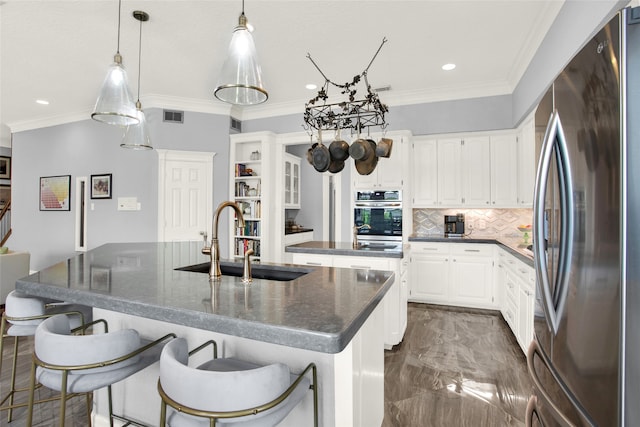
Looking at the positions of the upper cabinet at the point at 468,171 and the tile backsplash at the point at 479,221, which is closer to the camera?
the upper cabinet at the point at 468,171

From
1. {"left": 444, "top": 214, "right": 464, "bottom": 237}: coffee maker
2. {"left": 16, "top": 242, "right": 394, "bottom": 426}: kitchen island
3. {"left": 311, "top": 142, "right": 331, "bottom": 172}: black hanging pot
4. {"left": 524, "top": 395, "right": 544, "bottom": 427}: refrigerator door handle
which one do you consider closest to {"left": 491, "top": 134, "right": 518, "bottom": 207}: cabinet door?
{"left": 444, "top": 214, "right": 464, "bottom": 237}: coffee maker

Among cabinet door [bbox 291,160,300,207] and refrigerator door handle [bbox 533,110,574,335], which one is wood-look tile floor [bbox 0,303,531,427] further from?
cabinet door [bbox 291,160,300,207]

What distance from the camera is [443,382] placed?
2.45 m

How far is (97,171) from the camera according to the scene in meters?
5.43

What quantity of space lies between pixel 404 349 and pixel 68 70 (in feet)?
16.4

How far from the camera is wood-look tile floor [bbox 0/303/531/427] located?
2.03 metres

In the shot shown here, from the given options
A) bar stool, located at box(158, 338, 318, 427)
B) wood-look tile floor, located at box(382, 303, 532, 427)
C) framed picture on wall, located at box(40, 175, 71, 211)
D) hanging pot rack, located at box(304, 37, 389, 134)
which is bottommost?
wood-look tile floor, located at box(382, 303, 532, 427)

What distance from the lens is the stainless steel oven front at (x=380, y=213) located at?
15.0 ft

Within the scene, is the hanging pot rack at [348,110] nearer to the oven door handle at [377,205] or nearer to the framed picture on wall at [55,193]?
the oven door handle at [377,205]

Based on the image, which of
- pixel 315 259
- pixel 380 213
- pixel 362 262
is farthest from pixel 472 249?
pixel 315 259

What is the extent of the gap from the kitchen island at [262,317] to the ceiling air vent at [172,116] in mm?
3492

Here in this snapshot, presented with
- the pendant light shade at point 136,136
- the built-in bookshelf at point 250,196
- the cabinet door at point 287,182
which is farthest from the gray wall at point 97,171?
the pendant light shade at point 136,136

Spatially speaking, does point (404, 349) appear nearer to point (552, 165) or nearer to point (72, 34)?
point (552, 165)

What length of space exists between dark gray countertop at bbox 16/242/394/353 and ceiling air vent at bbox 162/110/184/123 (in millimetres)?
3419
